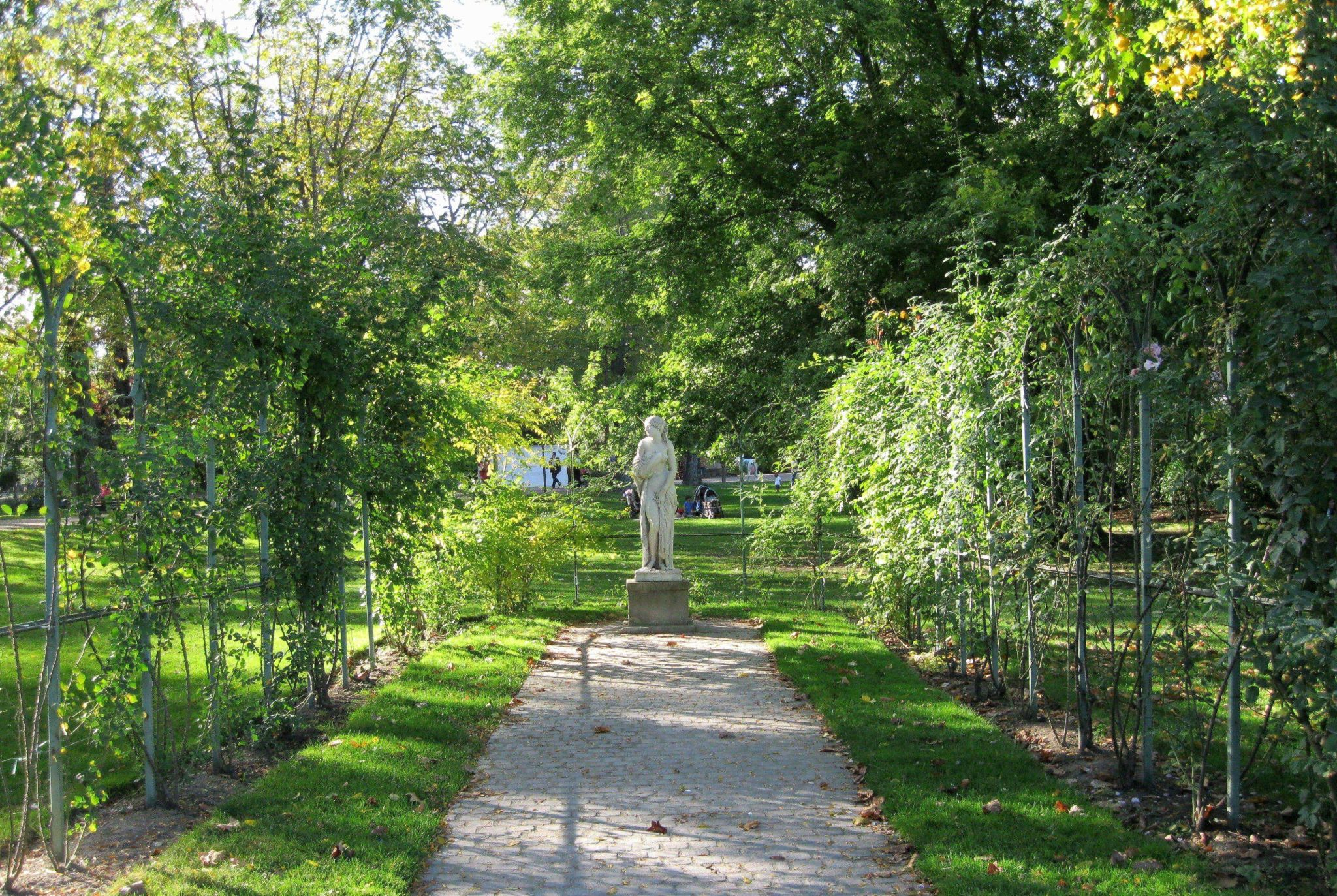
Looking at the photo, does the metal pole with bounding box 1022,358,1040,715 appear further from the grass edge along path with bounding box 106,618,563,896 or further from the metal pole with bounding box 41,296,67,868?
the metal pole with bounding box 41,296,67,868

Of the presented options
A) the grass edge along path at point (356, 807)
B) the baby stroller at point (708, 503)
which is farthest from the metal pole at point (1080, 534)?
the baby stroller at point (708, 503)

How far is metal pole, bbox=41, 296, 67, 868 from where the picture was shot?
4914mm

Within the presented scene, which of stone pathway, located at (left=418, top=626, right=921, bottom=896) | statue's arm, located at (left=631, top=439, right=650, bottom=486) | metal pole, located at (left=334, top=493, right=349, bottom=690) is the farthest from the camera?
statue's arm, located at (left=631, top=439, right=650, bottom=486)

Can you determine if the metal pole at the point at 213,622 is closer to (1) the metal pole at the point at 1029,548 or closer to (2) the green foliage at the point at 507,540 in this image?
(2) the green foliage at the point at 507,540

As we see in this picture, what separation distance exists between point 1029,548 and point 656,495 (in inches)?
275

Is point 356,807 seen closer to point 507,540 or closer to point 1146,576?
point 1146,576

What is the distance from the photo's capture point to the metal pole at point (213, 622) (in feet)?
20.5

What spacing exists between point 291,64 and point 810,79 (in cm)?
871

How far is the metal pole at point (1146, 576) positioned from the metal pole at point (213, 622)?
499 centimetres

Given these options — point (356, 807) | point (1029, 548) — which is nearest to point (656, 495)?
point (1029, 548)

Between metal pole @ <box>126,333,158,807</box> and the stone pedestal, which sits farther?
the stone pedestal

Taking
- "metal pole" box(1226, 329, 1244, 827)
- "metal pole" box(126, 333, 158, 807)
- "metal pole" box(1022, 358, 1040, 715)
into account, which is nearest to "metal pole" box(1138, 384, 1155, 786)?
"metal pole" box(1226, 329, 1244, 827)

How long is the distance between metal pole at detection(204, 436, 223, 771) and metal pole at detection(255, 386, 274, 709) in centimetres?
42

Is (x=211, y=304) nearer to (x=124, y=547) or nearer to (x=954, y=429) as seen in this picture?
(x=124, y=547)
